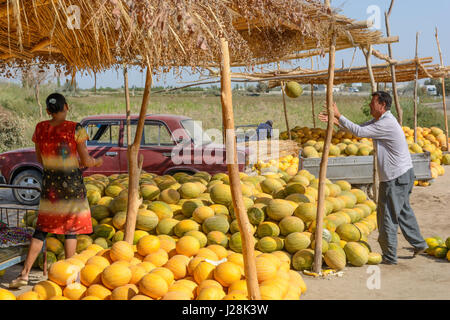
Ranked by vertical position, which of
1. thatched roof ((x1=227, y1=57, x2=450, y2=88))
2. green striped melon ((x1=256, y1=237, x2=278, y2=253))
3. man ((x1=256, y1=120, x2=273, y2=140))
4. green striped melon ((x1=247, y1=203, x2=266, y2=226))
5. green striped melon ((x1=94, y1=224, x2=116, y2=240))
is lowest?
green striped melon ((x1=256, y1=237, x2=278, y2=253))

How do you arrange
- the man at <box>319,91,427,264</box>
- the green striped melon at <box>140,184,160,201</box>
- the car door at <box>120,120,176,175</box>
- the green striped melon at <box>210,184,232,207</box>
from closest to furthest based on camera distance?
the man at <box>319,91,427,264</box>
the green striped melon at <box>210,184,232,207</box>
the green striped melon at <box>140,184,160,201</box>
the car door at <box>120,120,176,175</box>

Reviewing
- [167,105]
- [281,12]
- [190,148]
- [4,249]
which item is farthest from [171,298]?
[167,105]

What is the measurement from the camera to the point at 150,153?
812cm

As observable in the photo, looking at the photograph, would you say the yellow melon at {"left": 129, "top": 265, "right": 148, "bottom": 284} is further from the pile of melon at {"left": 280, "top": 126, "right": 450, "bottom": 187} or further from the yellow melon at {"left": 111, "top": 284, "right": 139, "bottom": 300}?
the pile of melon at {"left": 280, "top": 126, "right": 450, "bottom": 187}

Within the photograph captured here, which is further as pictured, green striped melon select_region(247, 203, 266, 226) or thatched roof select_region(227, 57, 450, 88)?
thatched roof select_region(227, 57, 450, 88)

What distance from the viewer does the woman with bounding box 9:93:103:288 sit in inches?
161

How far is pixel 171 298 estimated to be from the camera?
3.08 meters

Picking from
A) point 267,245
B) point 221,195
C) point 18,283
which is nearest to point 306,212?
point 267,245

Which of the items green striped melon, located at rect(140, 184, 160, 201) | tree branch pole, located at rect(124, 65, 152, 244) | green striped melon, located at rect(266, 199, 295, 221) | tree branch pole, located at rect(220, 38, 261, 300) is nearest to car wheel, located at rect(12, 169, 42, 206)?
green striped melon, located at rect(140, 184, 160, 201)

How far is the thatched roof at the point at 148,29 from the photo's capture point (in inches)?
105

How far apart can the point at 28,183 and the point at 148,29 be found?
6.92 metres

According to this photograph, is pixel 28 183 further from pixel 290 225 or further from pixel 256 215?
pixel 290 225

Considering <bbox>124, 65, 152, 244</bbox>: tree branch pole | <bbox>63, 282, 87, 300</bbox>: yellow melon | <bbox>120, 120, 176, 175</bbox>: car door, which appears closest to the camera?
<bbox>63, 282, 87, 300</bbox>: yellow melon
